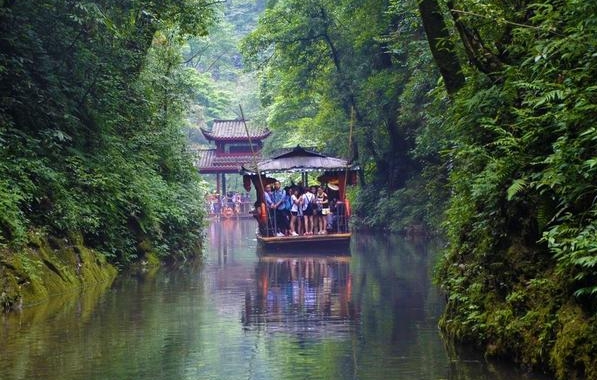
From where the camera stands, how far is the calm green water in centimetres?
880

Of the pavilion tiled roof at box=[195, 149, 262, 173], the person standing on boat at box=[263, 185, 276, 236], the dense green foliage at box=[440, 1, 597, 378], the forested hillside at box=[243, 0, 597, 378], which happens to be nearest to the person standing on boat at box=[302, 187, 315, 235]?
the person standing on boat at box=[263, 185, 276, 236]

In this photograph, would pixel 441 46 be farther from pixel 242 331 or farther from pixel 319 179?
pixel 319 179

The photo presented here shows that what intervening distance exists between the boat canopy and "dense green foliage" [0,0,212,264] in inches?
140

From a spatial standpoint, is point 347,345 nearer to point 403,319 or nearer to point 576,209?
point 403,319

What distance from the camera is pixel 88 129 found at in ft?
62.3

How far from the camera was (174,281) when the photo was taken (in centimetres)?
1764

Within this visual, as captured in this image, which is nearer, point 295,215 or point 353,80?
point 295,215

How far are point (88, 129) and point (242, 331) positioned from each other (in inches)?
355

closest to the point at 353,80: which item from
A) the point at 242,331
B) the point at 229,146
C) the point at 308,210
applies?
the point at 308,210

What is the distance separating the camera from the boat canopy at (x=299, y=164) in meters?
27.7

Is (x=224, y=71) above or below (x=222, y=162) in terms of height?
above

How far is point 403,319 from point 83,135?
Answer: 9254 millimetres

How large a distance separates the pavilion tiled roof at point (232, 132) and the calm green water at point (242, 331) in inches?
1589

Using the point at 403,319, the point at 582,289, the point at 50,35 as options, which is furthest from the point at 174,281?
the point at 582,289
